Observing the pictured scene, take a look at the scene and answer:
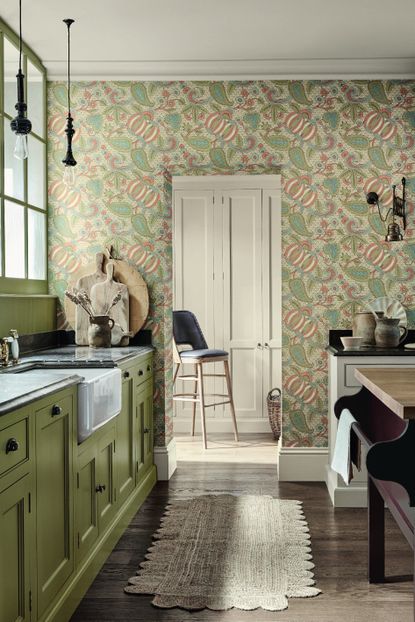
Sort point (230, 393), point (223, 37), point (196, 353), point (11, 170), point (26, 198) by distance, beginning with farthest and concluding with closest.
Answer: point (230, 393) → point (196, 353) → point (26, 198) → point (223, 37) → point (11, 170)

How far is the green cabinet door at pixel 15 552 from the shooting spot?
7.36ft

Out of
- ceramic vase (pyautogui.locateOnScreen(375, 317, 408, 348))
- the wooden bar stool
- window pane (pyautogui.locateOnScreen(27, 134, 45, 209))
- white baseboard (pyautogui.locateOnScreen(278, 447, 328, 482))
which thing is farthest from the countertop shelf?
the wooden bar stool

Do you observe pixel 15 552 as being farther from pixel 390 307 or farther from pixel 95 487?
pixel 390 307

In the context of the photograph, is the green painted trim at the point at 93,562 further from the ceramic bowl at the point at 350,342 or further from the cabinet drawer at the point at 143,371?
the ceramic bowl at the point at 350,342

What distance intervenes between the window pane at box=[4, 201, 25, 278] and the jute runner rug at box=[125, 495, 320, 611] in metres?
1.67

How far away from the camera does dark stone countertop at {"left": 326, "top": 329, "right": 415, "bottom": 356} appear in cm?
460

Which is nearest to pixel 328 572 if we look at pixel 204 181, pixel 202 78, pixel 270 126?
pixel 270 126

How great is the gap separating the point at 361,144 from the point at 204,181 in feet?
6.76

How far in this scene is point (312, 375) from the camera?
203 inches

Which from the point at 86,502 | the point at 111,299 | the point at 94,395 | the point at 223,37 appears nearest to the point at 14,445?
the point at 94,395

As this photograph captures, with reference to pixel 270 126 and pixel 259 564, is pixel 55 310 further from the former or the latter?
pixel 259 564

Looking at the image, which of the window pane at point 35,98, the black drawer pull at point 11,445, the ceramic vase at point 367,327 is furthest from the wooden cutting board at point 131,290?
the black drawer pull at point 11,445

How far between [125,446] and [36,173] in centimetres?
A: 189

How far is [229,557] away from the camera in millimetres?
3668
